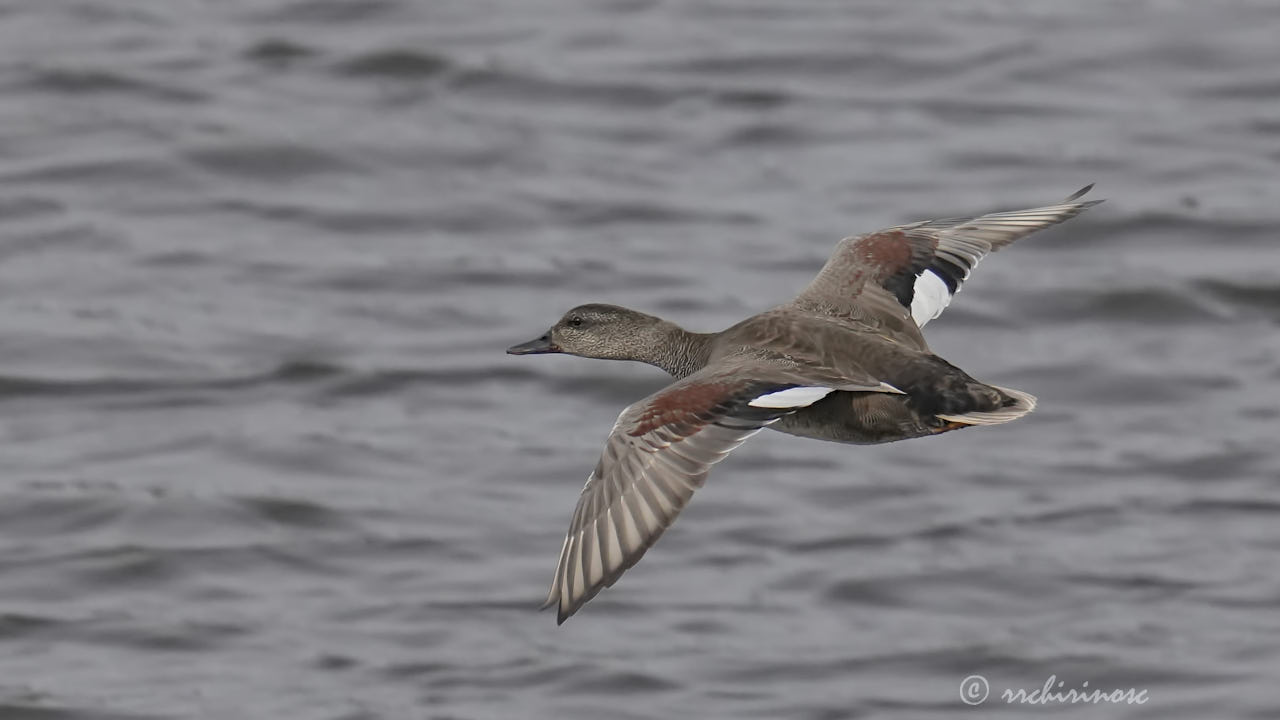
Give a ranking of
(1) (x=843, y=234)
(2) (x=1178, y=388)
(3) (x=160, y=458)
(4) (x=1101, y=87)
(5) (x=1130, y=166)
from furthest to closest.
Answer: (4) (x=1101, y=87)
(5) (x=1130, y=166)
(1) (x=843, y=234)
(2) (x=1178, y=388)
(3) (x=160, y=458)

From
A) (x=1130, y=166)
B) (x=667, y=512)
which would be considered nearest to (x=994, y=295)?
(x=1130, y=166)

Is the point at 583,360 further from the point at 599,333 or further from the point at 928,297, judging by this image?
the point at 928,297

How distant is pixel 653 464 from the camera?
259 inches

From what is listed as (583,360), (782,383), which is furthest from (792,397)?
(583,360)

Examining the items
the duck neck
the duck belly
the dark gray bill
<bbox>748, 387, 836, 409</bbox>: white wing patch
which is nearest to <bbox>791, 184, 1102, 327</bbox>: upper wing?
the duck neck

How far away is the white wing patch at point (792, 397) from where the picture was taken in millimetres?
6648

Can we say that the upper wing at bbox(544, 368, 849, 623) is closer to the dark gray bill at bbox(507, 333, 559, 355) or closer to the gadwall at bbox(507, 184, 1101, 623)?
the gadwall at bbox(507, 184, 1101, 623)

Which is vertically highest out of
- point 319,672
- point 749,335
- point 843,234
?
point 749,335

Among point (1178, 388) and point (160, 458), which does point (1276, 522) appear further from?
point (160, 458)

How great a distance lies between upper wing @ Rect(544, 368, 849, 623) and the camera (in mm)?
6391

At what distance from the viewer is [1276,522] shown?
12.4 metres

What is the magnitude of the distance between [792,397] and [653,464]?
46 centimetres

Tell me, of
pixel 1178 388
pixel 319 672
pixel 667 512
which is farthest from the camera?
pixel 1178 388

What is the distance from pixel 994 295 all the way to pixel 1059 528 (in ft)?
9.80
